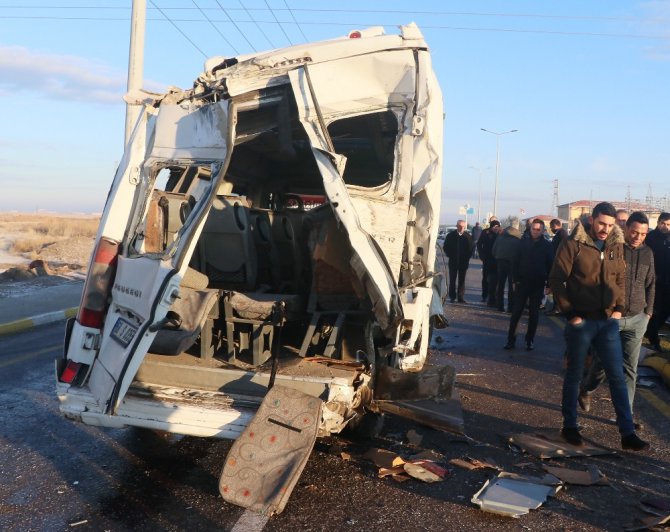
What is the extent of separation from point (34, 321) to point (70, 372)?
7.24 metres

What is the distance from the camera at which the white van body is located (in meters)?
4.39

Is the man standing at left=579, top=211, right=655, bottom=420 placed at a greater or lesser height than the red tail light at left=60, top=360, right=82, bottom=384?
greater

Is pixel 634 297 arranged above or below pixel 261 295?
above

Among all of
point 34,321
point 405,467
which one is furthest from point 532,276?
point 34,321

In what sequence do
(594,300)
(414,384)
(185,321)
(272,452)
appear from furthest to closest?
(594,300)
(414,384)
(185,321)
(272,452)

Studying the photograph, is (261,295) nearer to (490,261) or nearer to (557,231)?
(557,231)

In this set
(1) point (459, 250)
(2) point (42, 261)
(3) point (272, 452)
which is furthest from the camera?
(2) point (42, 261)

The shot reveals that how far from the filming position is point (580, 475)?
15.7 feet

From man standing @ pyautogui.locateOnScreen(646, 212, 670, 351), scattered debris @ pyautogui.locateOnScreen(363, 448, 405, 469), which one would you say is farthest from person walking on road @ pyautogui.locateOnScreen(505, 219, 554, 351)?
scattered debris @ pyautogui.locateOnScreen(363, 448, 405, 469)

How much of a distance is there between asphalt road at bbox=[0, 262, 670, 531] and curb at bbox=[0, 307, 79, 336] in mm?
3683

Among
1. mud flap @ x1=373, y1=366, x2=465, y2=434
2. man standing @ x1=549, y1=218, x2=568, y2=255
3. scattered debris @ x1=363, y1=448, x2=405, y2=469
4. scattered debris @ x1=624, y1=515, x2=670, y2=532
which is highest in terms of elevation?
man standing @ x1=549, y1=218, x2=568, y2=255

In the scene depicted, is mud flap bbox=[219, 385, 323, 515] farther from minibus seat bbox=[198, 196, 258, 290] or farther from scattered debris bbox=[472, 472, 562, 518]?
minibus seat bbox=[198, 196, 258, 290]

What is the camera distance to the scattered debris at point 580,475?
15.3ft

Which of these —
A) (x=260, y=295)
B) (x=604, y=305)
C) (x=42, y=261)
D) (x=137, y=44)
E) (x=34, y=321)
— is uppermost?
(x=137, y=44)
